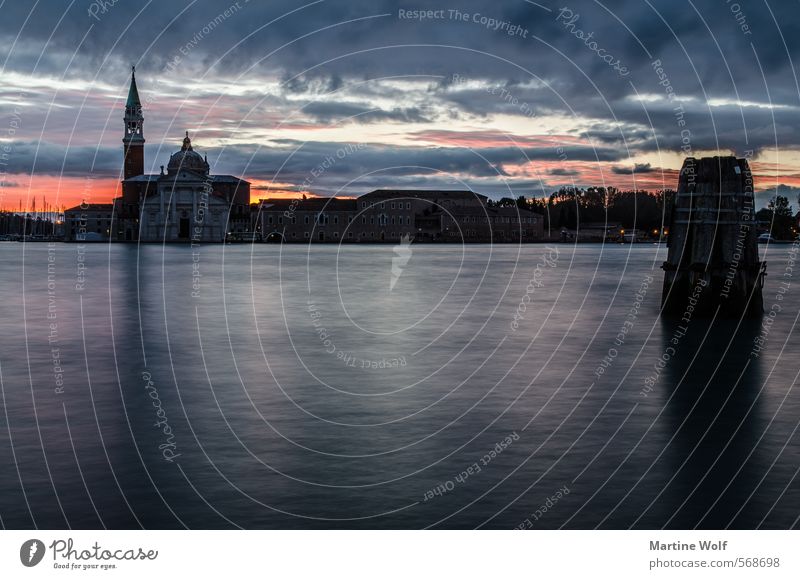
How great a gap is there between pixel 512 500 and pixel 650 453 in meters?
2.97

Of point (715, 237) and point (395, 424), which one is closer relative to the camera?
point (395, 424)

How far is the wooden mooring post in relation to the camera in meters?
27.1

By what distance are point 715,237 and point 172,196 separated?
156 meters

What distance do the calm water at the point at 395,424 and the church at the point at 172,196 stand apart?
146 metres

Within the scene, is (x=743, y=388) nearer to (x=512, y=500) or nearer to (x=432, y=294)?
(x=512, y=500)

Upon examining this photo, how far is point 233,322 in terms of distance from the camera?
104ft

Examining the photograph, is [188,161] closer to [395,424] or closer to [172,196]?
[172,196]

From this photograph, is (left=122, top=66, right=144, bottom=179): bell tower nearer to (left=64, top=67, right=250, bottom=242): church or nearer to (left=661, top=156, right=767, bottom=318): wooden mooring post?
(left=64, top=67, right=250, bottom=242): church

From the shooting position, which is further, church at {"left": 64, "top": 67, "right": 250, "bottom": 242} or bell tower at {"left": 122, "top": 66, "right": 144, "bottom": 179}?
bell tower at {"left": 122, "top": 66, "right": 144, "bottom": 179}

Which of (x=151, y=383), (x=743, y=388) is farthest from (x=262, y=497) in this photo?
(x=743, y=388)

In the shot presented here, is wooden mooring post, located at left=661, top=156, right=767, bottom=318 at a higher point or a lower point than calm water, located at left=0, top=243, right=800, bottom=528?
higher

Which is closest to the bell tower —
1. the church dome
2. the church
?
the church

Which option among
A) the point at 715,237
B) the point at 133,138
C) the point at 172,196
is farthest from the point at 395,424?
the point at 133,138

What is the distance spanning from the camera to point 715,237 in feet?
89.1
